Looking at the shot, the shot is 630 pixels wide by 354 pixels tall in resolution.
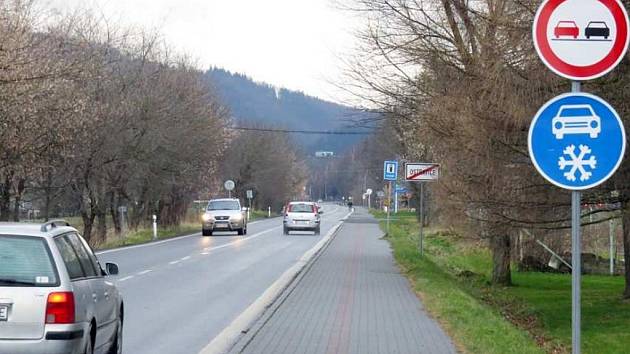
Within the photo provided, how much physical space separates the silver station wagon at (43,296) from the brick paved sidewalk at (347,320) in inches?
120

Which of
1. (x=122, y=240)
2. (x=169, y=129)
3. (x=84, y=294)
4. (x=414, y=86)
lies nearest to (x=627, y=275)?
(x=414, y=86)

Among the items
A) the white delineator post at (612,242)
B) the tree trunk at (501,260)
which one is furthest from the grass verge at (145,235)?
the white delineator post at (612,242)

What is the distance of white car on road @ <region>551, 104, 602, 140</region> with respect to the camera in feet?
20.1

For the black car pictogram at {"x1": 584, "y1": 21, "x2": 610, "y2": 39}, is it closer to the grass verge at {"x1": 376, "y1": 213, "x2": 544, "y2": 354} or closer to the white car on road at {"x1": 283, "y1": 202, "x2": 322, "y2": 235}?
the grass verge at {"x1": 376, "y1": 213, "x2": 544, "y2": 354}

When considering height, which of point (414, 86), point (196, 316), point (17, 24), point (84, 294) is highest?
point (17, 24)

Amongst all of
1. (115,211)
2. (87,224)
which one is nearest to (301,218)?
(115,211)

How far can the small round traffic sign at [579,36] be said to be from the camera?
6195 millimetres

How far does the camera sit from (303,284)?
19219 mm

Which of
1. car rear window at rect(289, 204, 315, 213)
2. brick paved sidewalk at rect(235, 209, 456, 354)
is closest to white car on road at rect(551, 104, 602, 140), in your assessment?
brick paved sidewalk at rect(235, 209, 456, 354)

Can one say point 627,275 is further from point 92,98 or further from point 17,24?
point 92,98

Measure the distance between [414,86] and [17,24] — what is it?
10.8 m

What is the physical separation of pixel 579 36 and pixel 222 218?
A: 1573 inches

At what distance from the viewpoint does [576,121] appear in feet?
20.2

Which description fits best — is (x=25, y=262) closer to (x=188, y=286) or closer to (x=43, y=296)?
(x=43, y=296)
